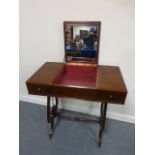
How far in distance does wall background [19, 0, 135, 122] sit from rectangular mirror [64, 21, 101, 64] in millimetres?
69

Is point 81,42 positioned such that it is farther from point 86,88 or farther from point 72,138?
point 72,138

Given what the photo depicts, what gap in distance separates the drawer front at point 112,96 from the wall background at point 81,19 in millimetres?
582

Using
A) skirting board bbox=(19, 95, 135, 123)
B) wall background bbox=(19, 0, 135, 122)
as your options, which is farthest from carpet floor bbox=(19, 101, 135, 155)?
wall background bbox=(19, 0, 135, 122)

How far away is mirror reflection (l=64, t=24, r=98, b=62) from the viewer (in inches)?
69.4

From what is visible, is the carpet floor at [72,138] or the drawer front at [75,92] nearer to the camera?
the drawer front at [75,92]

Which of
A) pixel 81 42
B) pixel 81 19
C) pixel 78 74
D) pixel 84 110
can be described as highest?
pixel 81 19

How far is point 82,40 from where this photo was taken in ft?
5.90

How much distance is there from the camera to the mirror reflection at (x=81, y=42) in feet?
5.79

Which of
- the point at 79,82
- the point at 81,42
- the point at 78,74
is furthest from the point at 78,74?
the point at 81,42

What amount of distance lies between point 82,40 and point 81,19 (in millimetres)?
212

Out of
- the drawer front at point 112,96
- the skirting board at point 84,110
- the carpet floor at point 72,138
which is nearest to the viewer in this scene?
the drawer front at point 112,96

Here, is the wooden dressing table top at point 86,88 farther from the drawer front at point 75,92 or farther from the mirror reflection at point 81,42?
the mirror reflection at point 81,42

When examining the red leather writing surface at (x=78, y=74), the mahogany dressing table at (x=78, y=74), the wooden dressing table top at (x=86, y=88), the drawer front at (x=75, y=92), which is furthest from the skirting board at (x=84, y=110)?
the drawer front at (x=75, y=92)
